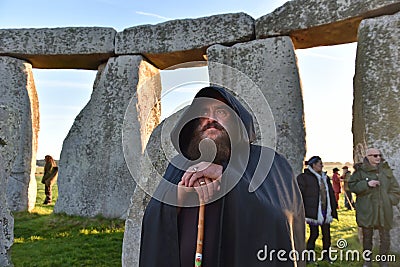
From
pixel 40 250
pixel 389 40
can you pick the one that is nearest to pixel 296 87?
pixel 389 40

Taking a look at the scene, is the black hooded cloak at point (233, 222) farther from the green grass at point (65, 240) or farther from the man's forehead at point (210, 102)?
the green grass at point (65, 240)

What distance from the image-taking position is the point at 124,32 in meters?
7.71

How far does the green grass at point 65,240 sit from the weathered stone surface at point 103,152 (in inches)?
12.1

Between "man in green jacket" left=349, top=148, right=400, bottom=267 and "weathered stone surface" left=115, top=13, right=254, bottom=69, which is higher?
"weathered stone surface" left=115, top=13, right=254, bottom=69

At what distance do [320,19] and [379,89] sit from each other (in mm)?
1302

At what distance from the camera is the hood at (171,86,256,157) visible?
181 cm

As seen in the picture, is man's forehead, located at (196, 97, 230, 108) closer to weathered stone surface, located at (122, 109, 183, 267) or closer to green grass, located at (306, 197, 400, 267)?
weathered stone surface, located at (122, 109, 183, 267)

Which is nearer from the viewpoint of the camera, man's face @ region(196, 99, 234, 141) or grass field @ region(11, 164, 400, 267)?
man's face @ region(196, 99, 234, 141)

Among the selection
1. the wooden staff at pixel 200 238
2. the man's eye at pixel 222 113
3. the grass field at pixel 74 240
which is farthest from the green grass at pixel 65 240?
the man's eye at pixel 222 113

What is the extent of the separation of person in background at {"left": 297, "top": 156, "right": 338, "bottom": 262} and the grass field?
0.30 meters

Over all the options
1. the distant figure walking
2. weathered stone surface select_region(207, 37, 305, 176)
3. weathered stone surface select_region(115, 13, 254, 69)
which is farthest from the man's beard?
the distant figure walking

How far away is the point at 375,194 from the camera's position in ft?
14.0

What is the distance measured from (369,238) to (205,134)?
10.9 ft

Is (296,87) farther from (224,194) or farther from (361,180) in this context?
(224,194)
